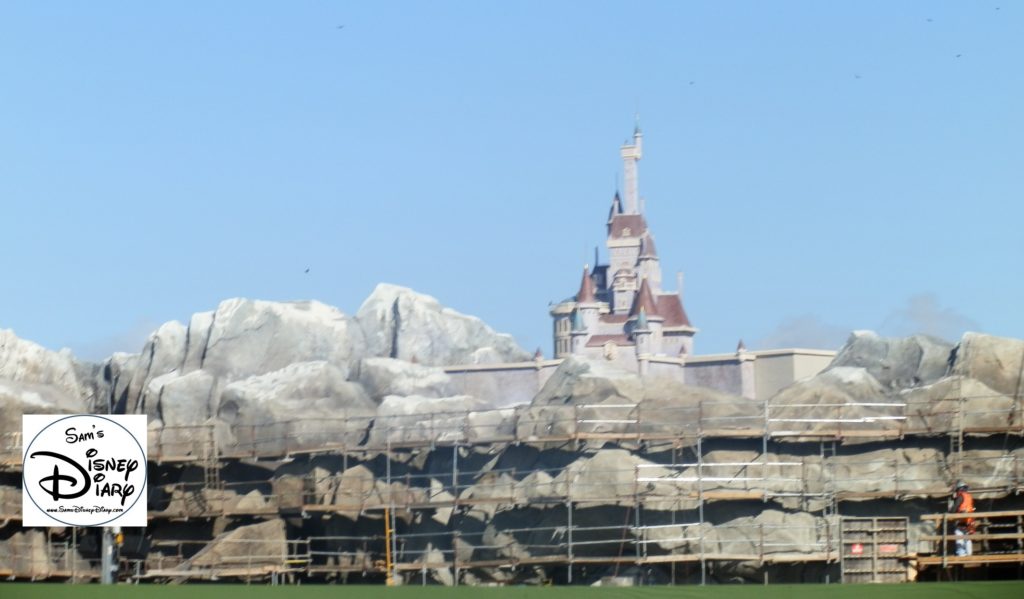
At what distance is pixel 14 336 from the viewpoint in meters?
69.8

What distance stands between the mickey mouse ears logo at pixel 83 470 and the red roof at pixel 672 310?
74602 mm

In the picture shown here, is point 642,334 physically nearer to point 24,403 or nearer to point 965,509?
point 24,403

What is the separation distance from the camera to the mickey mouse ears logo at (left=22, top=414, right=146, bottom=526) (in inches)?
896

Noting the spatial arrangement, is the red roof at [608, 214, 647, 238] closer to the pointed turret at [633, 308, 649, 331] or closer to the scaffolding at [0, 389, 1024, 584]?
the pointed turret at [633, 308, 649, 331]

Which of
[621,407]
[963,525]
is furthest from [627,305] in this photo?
[963,525]

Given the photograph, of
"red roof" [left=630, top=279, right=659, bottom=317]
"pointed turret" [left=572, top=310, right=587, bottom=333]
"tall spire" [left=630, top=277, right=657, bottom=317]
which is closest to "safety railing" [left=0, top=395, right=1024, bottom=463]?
"tall spire" [left=630, top=277, right=657, bottom=317]

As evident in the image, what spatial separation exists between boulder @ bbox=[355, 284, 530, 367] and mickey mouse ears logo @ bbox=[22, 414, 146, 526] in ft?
205

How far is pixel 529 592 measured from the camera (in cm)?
1477

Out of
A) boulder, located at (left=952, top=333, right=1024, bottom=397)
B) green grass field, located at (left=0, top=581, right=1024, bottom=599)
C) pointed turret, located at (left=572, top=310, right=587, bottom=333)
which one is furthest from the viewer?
pointed turret, located at (left=572, top=310, right=587, bottom=333)

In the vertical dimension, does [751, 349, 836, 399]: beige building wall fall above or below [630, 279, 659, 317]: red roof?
below

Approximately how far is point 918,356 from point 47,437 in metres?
44.5

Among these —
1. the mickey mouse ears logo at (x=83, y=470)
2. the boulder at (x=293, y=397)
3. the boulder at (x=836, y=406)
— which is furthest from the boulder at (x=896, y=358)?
the mickey mouse ears logo at (x=83, y=470)

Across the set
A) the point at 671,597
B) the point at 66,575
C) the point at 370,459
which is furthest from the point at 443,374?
the point at 671,597

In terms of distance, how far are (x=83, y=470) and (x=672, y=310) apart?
256 feet
